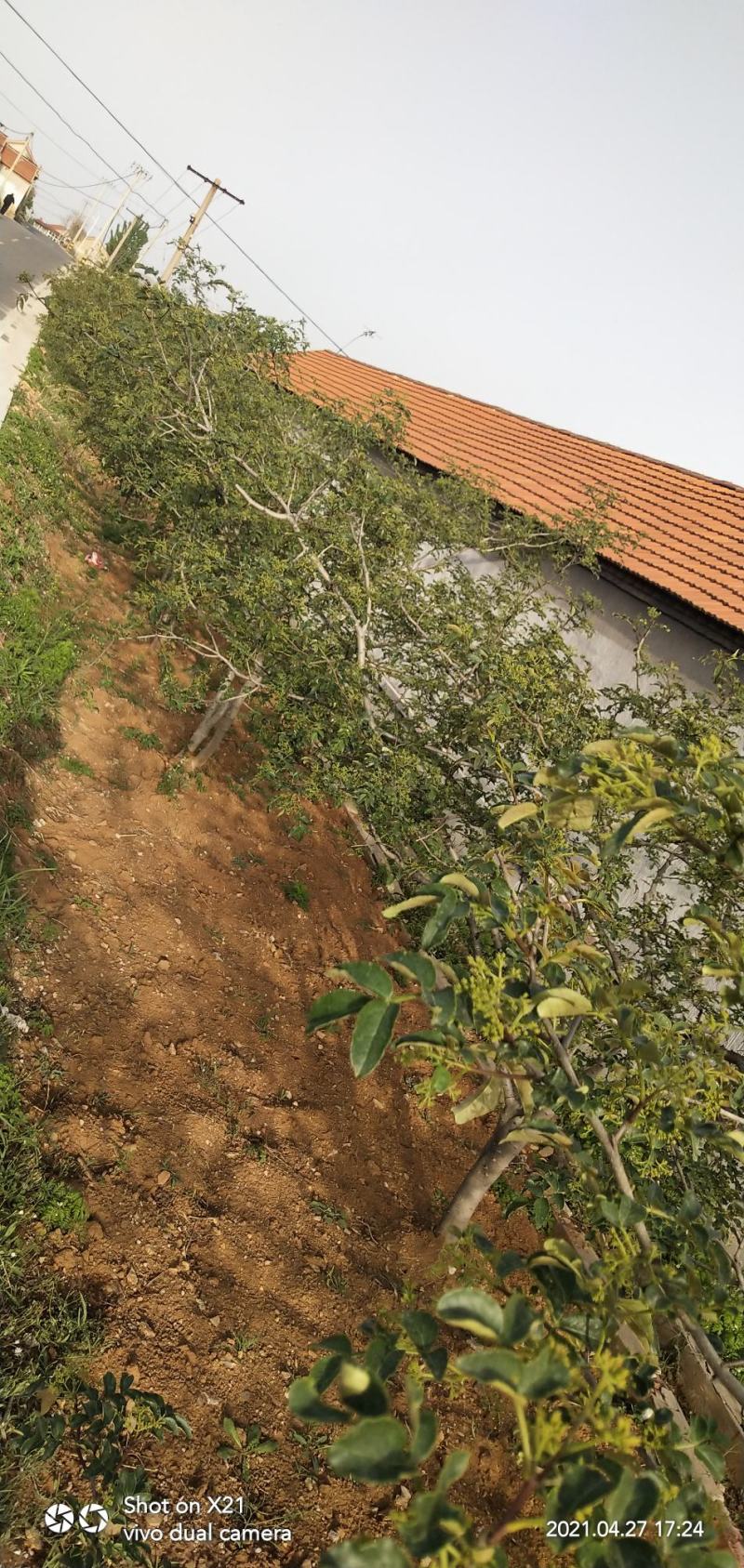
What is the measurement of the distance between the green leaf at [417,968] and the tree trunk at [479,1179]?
2.94 m

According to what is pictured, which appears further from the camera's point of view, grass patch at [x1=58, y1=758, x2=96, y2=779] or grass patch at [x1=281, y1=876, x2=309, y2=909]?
grass patch at [x1=281, y1=876, x2=309, y2=909]

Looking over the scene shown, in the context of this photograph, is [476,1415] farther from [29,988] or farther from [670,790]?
[670,790]

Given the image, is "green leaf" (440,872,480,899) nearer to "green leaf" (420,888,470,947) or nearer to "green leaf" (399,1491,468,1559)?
"green leaf" (420,888,470,947)

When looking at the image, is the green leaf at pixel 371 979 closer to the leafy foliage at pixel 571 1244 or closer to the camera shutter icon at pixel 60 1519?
the leafy foliage at pixel 571 1244

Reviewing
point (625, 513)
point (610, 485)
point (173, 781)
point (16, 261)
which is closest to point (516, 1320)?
point (173, 781)

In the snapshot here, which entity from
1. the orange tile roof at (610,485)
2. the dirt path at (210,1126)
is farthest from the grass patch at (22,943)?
the orange tile roof at (610,485)

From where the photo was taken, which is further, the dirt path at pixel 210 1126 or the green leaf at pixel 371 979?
the dirt path at pixel 210 1126

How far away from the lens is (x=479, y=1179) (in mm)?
4000

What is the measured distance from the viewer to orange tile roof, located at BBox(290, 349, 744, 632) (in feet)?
22.6

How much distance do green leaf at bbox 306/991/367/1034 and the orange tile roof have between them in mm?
5896

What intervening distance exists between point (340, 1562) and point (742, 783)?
1.15 m

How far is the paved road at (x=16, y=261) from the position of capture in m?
17.8

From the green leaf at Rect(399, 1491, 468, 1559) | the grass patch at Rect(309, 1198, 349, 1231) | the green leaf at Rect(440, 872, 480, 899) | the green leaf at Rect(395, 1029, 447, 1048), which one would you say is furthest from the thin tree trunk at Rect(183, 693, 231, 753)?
the green leaf at Rect(399, 1491, 468, 1559)

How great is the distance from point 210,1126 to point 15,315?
1790cm
